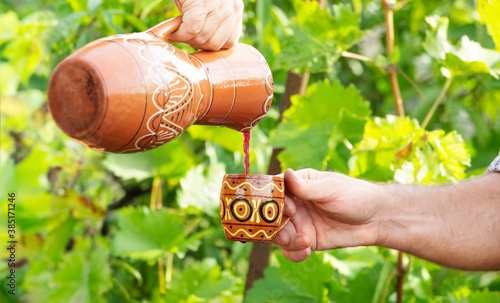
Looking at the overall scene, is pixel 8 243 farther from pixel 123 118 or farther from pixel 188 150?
pixel 123 118

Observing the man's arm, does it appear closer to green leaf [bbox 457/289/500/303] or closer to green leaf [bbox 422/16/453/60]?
green leaf [bbox 457/289/500/303]

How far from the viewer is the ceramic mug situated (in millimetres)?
952

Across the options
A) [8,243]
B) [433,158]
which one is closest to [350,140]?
[433,158]

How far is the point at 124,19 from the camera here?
1.67m

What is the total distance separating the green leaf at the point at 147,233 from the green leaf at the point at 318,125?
1.26 ft

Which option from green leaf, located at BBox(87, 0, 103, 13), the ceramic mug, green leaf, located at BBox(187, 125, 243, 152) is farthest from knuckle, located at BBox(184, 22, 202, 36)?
green leaf, located at BBox(187, 125, 243, 152)

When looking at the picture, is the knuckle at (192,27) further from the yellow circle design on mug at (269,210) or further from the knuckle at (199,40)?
the yellow circle design on mug at (269,210)

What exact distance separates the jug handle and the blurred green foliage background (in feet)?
1.61

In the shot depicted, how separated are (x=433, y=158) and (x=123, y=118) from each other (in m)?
0.81

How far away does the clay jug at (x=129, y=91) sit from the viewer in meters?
0.73

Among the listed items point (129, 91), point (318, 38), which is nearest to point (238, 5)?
point (129, 91)

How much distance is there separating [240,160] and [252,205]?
786 millimetres

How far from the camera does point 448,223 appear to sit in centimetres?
119

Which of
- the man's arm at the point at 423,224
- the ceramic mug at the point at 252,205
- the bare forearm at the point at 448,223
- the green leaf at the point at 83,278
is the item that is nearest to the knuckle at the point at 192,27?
the ceramic mug at the point at 252,205
